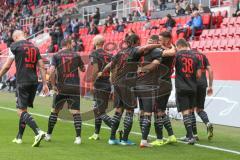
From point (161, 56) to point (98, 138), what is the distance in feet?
7.72

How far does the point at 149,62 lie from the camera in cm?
979

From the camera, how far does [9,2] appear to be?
163ft

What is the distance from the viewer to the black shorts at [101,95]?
35.7 ft

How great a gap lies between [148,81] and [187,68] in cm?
116

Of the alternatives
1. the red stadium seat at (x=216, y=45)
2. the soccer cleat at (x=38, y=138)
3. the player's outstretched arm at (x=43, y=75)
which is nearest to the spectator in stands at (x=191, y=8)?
the red stadium seat at (x=216, y=45)

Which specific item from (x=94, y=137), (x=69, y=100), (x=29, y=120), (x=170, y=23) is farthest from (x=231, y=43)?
(x=29, y=120)

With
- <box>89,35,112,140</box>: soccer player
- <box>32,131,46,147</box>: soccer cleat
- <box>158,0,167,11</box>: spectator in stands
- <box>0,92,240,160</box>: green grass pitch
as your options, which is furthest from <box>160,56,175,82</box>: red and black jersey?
<box>158,0,167,11</box>: spectator in stands

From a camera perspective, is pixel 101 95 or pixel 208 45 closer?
pixel 101 95

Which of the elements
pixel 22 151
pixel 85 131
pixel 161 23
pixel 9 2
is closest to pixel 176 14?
pixel 161 23

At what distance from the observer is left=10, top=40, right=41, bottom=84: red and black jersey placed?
9844mm

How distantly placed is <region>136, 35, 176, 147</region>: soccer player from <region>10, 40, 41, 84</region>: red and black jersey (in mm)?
1950

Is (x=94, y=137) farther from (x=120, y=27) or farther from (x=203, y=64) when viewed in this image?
(x=120, y=27)

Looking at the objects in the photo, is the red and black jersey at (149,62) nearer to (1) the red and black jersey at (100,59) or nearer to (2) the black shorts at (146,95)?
(2) the black shorts at (146,95)

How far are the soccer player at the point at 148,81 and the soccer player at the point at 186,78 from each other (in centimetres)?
85
